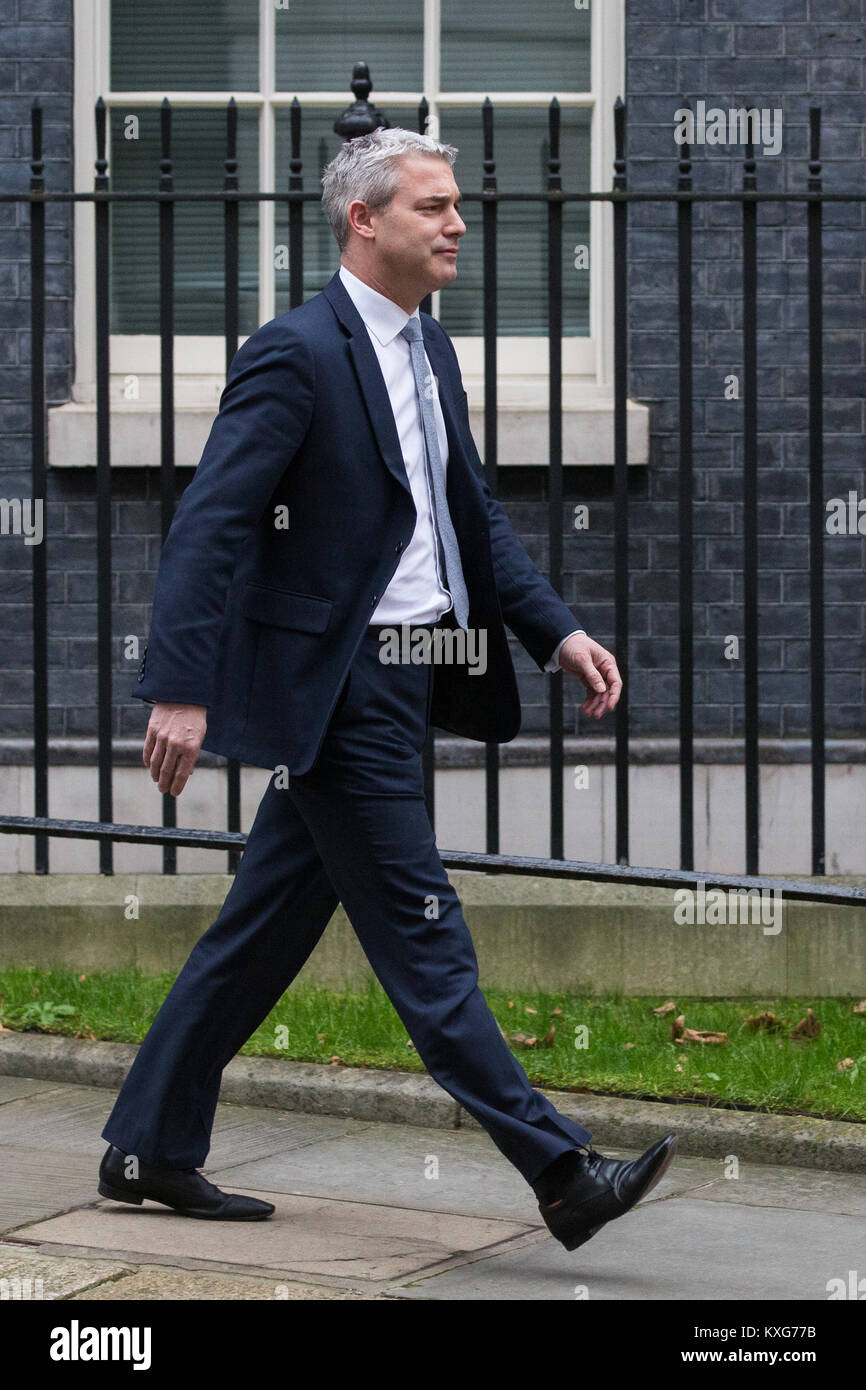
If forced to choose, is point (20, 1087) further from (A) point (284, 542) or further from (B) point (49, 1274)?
(A) point (284, 542)

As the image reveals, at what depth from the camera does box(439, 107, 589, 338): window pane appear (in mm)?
7453

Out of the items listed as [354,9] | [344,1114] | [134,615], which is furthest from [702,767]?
[354,9]

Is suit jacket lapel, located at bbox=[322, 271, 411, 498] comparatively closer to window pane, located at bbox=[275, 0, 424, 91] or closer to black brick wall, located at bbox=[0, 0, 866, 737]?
black brick wall, located at bbox=[0, 0, 866, 737]

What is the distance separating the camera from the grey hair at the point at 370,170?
3.95m

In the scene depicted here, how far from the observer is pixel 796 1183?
456cm

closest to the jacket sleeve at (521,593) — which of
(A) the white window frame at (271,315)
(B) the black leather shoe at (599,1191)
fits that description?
(B) the black leather shoe at (599,1191)

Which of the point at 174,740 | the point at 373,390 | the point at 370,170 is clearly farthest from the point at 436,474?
the point at 174,740

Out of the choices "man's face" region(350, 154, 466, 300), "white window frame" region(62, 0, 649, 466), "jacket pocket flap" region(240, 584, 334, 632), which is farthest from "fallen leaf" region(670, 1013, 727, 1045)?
"white window frame" region(62, 0, 649, 466)

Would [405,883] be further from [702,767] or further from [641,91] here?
[641,91]

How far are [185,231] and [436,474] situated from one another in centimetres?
377

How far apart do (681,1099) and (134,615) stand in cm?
318

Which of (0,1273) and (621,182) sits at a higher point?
(621,182)

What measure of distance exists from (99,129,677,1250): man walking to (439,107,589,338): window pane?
3.29 meters

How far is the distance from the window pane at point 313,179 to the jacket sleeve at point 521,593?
3310 mm
